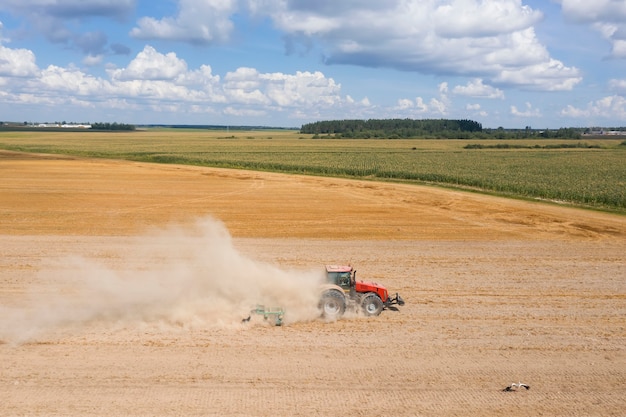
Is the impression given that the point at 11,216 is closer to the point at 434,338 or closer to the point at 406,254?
the point at 406,254

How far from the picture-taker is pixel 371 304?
17078mm

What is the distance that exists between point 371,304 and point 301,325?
2202 millimetres

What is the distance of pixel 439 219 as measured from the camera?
Result: 36.8m

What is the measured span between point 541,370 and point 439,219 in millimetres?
23503

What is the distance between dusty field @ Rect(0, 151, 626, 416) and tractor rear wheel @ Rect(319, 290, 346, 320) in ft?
1.20

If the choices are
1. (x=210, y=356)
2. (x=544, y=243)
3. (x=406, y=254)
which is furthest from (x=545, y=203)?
(x=210, y=356)

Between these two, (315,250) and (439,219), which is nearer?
(315,250)

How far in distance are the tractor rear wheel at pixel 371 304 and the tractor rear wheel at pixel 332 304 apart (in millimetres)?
723

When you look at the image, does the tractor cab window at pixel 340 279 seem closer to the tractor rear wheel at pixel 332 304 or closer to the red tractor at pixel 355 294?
the red tractor at pixel 355 294

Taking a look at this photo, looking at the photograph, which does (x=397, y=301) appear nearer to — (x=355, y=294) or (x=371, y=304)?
(x=371, y=304)

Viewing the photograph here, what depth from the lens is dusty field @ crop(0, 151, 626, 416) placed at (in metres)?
12.1

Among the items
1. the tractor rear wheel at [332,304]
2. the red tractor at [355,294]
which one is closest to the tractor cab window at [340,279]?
the red tractor at [355,294]

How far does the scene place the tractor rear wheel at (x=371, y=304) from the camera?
17.0 metres

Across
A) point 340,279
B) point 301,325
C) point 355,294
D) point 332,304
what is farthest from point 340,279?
point 301,325
